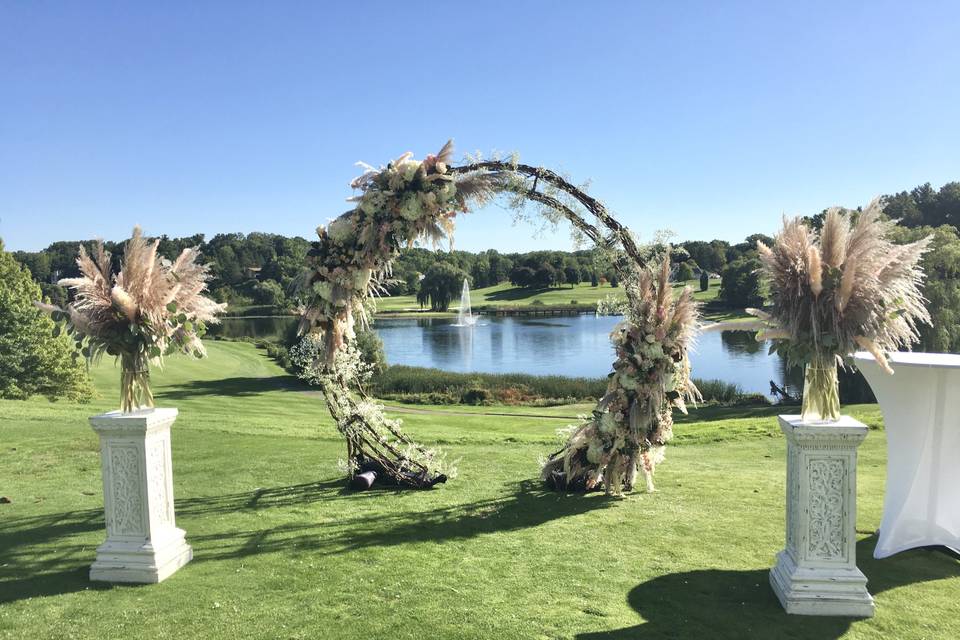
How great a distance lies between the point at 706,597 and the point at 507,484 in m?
3.65

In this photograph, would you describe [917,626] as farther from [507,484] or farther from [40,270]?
[40,270]

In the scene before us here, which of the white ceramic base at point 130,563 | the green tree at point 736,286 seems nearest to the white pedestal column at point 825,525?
the white ceramic base at point 130,563

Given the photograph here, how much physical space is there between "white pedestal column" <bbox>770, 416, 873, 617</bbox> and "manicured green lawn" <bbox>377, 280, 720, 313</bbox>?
86684mm

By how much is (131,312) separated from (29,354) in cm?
2291

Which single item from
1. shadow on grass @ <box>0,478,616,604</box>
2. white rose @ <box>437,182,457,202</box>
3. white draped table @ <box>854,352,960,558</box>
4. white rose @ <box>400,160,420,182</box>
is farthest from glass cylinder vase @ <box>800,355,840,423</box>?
white rose @ <box>400,160,420,182</box>

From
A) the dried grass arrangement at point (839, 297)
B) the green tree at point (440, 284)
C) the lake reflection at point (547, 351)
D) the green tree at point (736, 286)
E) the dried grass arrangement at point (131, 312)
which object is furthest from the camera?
the green tree at point (440, 284)

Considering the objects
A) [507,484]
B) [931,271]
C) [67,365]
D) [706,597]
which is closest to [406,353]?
[67,365]

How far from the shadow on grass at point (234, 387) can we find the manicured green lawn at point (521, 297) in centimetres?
5551

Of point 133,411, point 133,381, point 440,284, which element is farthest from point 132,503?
Answer: point 440,284

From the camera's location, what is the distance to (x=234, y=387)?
103 ft

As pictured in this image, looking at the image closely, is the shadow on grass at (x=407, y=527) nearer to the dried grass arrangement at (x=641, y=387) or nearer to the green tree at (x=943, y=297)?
the dried grass arrangement at (x=641, y=387)

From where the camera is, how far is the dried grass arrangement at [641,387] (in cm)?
686

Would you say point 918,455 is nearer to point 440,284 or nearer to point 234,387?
point 234,387

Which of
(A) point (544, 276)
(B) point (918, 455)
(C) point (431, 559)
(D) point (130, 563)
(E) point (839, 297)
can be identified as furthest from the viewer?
(A) point (544, 276)
